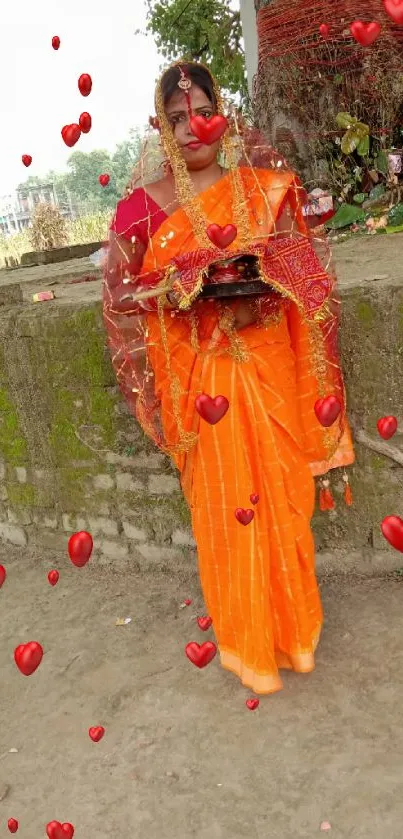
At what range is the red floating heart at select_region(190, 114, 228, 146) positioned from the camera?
2164mm

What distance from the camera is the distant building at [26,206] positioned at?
36.0ft

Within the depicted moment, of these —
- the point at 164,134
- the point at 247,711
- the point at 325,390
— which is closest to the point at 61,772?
the point at 247,711

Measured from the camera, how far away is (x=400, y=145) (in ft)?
16.0

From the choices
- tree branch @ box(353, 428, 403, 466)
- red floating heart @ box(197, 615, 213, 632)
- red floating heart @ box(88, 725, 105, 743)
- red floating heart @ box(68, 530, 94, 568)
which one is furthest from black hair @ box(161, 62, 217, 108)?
red floating heart @ box(88, 725, 105, 743)

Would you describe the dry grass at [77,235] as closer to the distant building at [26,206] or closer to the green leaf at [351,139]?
the distant building at [26,206]

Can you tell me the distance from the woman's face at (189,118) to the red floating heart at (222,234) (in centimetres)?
25

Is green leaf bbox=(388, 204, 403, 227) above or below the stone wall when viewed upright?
above

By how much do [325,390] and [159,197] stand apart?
0.86 meters

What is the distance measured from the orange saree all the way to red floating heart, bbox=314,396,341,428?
43 mm

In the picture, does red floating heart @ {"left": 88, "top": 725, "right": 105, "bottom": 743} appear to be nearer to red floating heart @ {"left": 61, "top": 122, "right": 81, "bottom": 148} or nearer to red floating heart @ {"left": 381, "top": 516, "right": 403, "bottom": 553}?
red floating heart @ {"left": 381, "top": 516, "right": 403, "bottom": 553}

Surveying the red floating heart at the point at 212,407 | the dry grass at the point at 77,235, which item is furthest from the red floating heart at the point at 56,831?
the dry grass at the point at 77,235

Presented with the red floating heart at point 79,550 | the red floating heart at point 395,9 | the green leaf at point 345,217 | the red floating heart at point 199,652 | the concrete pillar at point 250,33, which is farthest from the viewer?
the concrete pillar at point 250,33

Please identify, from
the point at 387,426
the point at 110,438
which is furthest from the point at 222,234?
the point at 110,438

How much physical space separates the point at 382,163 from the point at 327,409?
3.01 m
